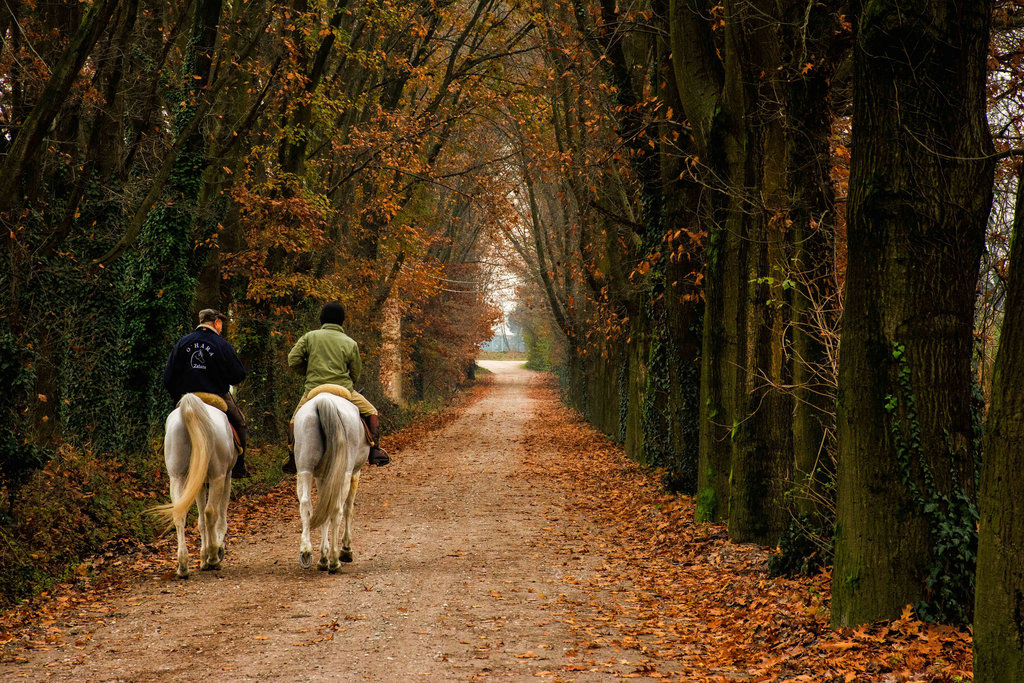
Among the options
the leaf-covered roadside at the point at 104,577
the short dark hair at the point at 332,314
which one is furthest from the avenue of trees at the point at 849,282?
the leaf-covered roadside at the point at 104,577

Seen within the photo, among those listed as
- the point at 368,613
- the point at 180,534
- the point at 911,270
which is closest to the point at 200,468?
the point at 180,534

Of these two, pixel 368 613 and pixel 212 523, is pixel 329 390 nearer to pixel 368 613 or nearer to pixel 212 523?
pixel 212 523

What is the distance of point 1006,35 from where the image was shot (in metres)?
8.13

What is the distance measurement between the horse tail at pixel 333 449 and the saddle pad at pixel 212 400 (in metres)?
1.10

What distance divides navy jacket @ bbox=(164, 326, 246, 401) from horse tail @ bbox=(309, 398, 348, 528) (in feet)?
3.28

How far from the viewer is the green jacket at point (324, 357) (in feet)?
32.2

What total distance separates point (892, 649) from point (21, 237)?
10508 mm

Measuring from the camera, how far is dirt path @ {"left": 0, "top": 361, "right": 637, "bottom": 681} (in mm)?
6078

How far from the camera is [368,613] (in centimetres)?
762

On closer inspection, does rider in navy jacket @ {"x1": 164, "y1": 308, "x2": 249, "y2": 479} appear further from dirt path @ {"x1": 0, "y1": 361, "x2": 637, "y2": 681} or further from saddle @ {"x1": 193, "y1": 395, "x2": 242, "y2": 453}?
dirt path @ {"x1": 0, "y1": 361, "x2": 637, "y2": 681}

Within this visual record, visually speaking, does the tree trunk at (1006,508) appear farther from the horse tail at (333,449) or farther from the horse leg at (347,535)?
the horse leg at (347,535)

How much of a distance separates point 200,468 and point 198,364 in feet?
3.98

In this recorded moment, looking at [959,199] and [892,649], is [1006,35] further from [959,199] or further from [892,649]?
[892,649]

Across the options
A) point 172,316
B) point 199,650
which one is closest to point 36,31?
point 172,316
